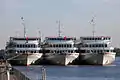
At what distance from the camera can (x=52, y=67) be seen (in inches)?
5404

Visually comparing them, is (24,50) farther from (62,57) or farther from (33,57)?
(62,57)

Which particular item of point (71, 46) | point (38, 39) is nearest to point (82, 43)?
point (71, 46)

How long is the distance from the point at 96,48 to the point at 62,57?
36.8 feet

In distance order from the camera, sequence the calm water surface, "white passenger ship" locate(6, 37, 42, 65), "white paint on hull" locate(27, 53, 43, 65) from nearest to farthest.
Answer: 1. the calm water surface
2. "white paint on hull" locate(27, 53, 43, 65)
3. "white passenger ship" locate(6, 37, 42, 65)

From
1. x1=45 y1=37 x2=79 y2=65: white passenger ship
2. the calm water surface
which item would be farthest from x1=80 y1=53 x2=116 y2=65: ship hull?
x1=45 y1=37 x2=79 y2=65: white passenger ship

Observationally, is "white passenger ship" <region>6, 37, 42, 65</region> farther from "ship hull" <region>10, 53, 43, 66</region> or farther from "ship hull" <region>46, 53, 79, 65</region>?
"ship hull" <region>46, 53, 79, 65</region>

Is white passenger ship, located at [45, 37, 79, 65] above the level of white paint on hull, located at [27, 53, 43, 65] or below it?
above

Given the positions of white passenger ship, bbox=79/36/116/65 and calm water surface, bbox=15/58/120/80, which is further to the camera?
white passenger ship, bbox=79/36/116/65

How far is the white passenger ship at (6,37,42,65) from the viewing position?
131750 mm

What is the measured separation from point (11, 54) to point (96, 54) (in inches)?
974

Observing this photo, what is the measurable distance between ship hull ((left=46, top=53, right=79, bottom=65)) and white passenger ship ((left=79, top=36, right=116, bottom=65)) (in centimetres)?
368

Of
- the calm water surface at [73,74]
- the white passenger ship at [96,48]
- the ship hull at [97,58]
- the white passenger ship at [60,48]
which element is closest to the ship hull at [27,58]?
the white passenger ship at [60,48]

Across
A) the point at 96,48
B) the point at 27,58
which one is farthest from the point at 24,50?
the point at 96,48

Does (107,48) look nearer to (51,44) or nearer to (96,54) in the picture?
(96,54)
